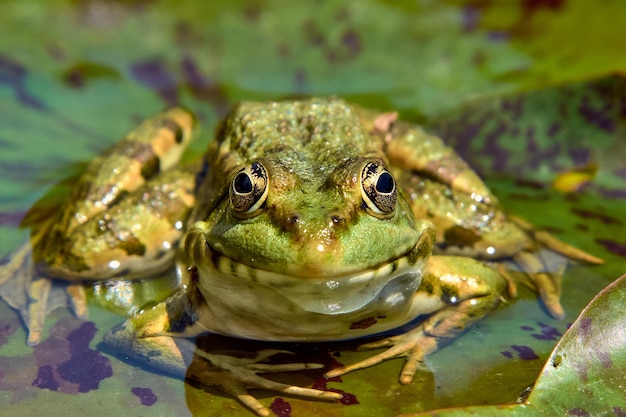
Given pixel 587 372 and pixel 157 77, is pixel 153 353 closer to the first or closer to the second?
pixel 587 372

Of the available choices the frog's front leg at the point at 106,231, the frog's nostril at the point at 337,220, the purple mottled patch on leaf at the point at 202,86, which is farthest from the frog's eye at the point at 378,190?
the purple mottled patch on leaf at the point at 202,86

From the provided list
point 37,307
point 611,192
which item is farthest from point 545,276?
point 37,307

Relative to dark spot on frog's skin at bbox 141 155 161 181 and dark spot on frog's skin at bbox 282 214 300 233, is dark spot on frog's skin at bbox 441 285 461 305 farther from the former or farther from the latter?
dark spot on frog's skin at bbox 141 155 161 181

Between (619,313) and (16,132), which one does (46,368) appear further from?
(619,313)

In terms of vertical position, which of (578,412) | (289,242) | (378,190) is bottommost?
(578,412)

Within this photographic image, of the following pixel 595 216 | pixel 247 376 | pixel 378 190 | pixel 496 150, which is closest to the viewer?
pixel 378 190

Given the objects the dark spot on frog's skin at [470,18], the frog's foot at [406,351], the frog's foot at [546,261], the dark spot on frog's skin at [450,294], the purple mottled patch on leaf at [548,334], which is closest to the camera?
the frog's foot at [406,351]

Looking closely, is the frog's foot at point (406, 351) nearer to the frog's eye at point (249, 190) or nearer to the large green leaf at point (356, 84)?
the large green leaf at point (356, 84)
